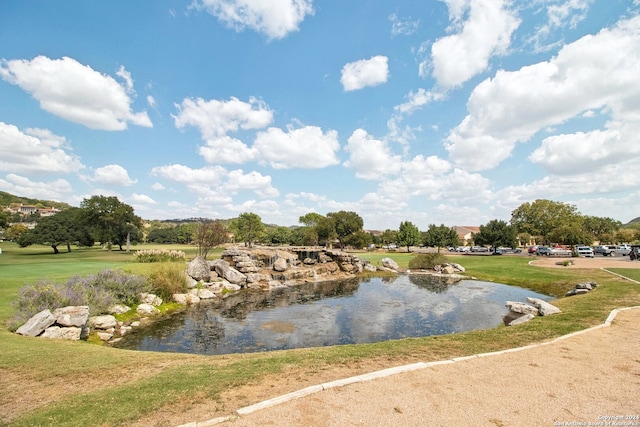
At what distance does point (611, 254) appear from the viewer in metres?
49.8

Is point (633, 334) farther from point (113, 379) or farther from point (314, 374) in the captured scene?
point (113, 379)

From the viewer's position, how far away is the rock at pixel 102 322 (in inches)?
574

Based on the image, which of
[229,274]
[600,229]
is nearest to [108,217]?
[229,274]

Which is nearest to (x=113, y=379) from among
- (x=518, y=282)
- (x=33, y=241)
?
(x=518, y=282)

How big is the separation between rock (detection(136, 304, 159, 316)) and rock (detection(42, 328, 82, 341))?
5.37m

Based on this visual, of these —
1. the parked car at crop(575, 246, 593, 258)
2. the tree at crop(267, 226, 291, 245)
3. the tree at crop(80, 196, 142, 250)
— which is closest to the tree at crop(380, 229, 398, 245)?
the tree at crop(267, 226, 291, 245)

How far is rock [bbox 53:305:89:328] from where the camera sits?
12570mm

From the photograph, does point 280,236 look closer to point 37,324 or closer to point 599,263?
point 599,263

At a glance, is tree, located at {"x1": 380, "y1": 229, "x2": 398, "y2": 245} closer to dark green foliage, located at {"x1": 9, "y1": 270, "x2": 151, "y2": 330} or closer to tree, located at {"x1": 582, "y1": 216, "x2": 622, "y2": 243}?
tree, located at {"x1": 582, "y1": 216, "x2": 622, "y2": 243}

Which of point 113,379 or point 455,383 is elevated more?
point 455,383

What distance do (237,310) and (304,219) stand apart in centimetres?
8674

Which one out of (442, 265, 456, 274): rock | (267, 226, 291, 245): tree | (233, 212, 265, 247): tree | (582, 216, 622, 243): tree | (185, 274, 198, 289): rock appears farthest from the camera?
(267, 226, 291, 245): tree

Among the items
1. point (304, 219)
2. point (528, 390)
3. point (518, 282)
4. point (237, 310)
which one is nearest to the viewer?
point (528, 390)

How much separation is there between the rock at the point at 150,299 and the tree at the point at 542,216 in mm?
87020
